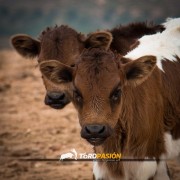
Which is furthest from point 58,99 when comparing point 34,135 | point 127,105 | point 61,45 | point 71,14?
point 71,14

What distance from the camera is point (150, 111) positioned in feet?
16.7

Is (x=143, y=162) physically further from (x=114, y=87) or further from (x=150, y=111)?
(x=114, y=87)

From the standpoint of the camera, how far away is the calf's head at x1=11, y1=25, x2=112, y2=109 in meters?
6.36

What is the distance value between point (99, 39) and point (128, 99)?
173cm

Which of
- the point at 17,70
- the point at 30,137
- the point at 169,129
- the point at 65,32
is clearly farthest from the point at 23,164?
the point at 17,70

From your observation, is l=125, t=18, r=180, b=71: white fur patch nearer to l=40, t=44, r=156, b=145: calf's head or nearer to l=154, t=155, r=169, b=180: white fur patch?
l=40, t=44, r=156, b=145: calf's head

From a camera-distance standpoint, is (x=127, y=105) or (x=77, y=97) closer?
(x=77, y=97)

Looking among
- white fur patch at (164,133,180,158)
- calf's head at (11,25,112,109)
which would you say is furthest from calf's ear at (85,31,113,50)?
white fur patch at (164,133,180,158)

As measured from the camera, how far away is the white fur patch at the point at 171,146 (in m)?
5.21

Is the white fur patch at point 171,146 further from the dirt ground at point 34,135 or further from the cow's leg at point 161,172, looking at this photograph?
the dirt ground at point 34,135

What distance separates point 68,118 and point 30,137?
3.25 ft

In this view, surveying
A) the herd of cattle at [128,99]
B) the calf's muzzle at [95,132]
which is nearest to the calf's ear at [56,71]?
the herd of cattle at [128,99]

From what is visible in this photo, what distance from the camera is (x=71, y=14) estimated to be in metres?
19.4

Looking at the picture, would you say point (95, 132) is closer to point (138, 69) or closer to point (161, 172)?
point (138, 69)
